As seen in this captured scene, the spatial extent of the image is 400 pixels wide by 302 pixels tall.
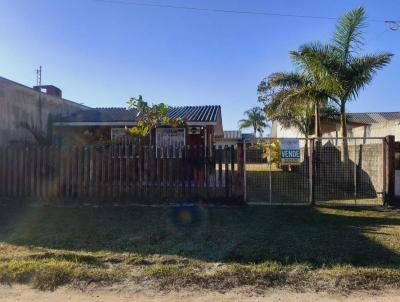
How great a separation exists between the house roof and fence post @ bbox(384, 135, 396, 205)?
7.90 m

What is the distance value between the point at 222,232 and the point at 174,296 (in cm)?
289

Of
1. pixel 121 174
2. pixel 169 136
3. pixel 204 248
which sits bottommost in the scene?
pixel 204 248

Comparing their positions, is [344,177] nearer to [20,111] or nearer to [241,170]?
[241,170]

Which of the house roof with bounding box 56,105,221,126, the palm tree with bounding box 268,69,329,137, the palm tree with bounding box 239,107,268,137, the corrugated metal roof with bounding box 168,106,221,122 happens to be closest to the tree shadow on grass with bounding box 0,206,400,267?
the palm tree with bounding box 268,69,329,137

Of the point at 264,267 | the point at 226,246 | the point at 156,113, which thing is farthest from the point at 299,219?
the point at 156,113

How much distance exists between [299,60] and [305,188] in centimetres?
541

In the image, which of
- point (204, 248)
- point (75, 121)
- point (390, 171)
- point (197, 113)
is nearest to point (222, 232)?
point (204, 248)

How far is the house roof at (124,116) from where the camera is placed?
17266mm

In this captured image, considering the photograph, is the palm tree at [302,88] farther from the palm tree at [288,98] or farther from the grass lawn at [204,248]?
the grass lawn at [204,248]

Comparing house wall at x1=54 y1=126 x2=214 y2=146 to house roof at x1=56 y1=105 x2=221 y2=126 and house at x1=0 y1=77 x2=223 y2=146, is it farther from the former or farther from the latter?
house roof at x1=56 y1=105 x2=221 y2=126

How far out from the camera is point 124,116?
18.8 m

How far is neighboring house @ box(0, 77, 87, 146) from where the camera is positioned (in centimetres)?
1345

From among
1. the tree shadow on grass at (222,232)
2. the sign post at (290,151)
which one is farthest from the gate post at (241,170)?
the sign post at (290,151)

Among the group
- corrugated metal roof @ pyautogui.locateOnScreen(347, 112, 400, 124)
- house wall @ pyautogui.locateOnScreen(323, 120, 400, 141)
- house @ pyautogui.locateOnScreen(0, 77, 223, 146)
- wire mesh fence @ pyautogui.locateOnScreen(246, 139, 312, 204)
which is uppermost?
corrugated metal roof @ pyautogui.locateOnScreen(347, 112, 400, 124)
